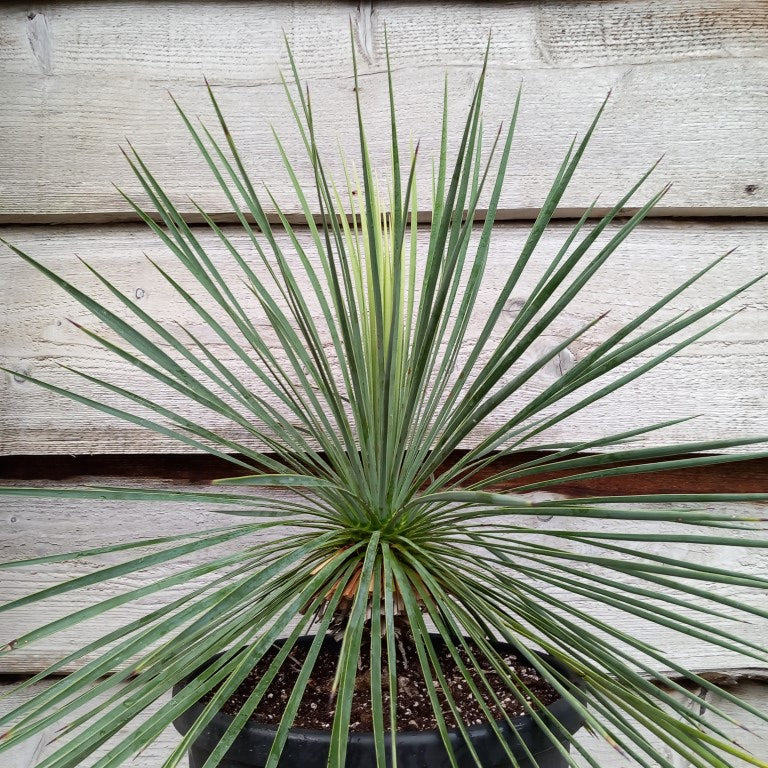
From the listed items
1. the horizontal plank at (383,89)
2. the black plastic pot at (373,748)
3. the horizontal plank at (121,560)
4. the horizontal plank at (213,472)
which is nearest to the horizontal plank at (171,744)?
the horizontal plank at (121,560)

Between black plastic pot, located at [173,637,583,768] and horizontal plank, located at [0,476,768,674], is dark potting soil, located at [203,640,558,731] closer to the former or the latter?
black plastic pot, located at [173,637,583,768]

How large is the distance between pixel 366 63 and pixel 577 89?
280 millimetres

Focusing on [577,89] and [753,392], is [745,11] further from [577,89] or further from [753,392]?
[753,392]

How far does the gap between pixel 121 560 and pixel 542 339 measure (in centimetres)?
60

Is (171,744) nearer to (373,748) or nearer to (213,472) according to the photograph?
(213,472)

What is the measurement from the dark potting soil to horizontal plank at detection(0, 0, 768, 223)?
57cm

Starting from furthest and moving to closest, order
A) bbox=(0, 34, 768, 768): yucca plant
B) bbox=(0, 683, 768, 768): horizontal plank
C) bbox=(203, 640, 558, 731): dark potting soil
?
1. bbox=(0, 683, 768, 768): horizontal plank
2. bbox=(203, 640, 558, 731): dark potting soil
3. bbox=(0, 34, 768, 768): yucca plant

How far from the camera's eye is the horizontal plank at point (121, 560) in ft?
2.96

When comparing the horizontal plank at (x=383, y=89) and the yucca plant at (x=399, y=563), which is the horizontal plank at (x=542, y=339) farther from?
the yucca plant at (x=399, y=563)

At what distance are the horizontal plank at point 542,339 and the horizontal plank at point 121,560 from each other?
0.27 feet

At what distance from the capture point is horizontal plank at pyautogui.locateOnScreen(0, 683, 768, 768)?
88cm

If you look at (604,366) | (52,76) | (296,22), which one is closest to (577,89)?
(296,22)

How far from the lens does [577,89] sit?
0.96 m

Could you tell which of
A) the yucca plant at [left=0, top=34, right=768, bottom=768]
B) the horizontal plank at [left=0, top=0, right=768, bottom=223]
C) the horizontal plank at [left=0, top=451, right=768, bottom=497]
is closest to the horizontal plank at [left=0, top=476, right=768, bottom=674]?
the horizontal plank at [left=0, top=451, right=768, bottom=497]
